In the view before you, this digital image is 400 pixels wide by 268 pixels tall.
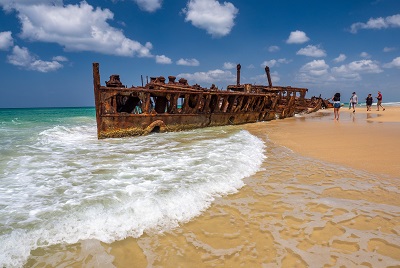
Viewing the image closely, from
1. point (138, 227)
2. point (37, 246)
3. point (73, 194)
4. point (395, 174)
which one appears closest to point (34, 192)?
point (73, 194)

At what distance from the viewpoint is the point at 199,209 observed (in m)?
3.08

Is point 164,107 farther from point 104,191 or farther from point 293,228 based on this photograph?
point 293,228

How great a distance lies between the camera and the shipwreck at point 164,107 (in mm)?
9188

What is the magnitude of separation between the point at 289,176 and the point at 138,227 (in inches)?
105

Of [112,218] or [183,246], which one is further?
[112,218]

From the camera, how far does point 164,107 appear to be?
11305 mm

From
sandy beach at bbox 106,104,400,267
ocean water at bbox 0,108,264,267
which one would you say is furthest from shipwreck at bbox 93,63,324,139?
sandy beach at bbox 106,104,400,267

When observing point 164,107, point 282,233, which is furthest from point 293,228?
point 164,107

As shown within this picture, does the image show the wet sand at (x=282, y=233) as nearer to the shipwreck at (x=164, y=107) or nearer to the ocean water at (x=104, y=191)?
the ocean water at (x=104, y=191)

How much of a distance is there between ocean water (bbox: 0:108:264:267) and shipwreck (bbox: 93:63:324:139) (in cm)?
313

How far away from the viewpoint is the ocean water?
256 cm

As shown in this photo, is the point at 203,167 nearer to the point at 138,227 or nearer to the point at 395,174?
the point at 138,227

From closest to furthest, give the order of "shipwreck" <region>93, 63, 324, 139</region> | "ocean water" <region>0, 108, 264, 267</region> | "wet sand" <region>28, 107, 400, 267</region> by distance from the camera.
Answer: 1. "wet sand" <region>28, 107, 400, 267</region>
2. "ocean water" <region>0, 108, 264, 267</region>
3. "shipwreck" <region>93, 63, 324, 139</region>

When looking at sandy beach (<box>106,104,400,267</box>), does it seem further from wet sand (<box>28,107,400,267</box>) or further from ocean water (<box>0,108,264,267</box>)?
ocean water (<box>0,108,264,267</box>)
